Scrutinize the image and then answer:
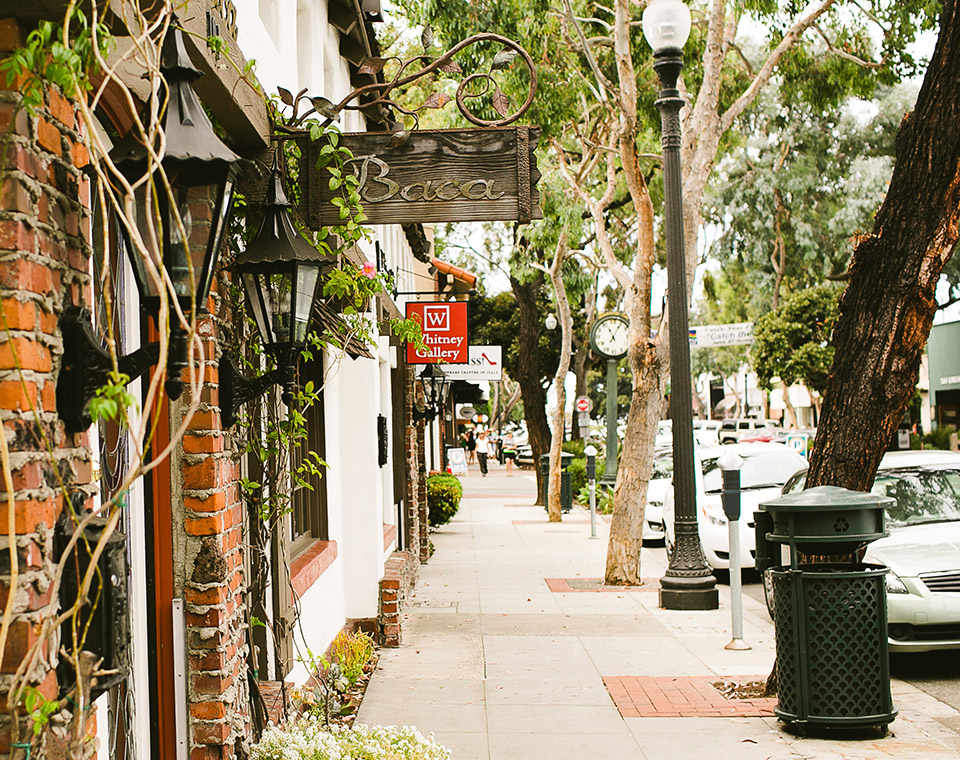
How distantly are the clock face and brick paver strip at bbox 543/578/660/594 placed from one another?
8258 mm

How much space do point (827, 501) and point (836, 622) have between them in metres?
0.70

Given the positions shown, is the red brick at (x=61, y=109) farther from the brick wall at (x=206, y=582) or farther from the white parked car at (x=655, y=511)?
the white parked car at (x=655, y=511)

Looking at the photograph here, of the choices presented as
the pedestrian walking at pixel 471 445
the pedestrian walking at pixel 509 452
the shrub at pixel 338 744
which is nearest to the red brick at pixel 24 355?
the shrub at pixel 338 744

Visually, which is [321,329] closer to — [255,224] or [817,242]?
[255,224]

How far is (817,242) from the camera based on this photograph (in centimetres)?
3375

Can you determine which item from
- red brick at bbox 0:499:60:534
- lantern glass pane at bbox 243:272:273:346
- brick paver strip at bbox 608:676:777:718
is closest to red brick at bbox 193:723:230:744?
lantern glass pane at bbox 243:272:273:346

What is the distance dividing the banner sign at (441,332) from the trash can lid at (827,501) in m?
7.72

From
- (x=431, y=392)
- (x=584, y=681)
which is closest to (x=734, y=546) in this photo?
(x=584, y=681)

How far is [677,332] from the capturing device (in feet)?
38.3

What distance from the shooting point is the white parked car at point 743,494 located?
14070mm

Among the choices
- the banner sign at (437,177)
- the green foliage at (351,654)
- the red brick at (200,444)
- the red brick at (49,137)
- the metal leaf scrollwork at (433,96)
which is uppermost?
the metal leaf scrollwork at (433,96)

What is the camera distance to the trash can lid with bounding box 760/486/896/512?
643cm

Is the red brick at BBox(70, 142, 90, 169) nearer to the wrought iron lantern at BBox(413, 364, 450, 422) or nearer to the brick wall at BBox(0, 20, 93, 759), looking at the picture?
the brick wall at BBox(0, 20, 93, 759)

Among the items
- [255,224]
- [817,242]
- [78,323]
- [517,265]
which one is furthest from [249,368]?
[817,242]
